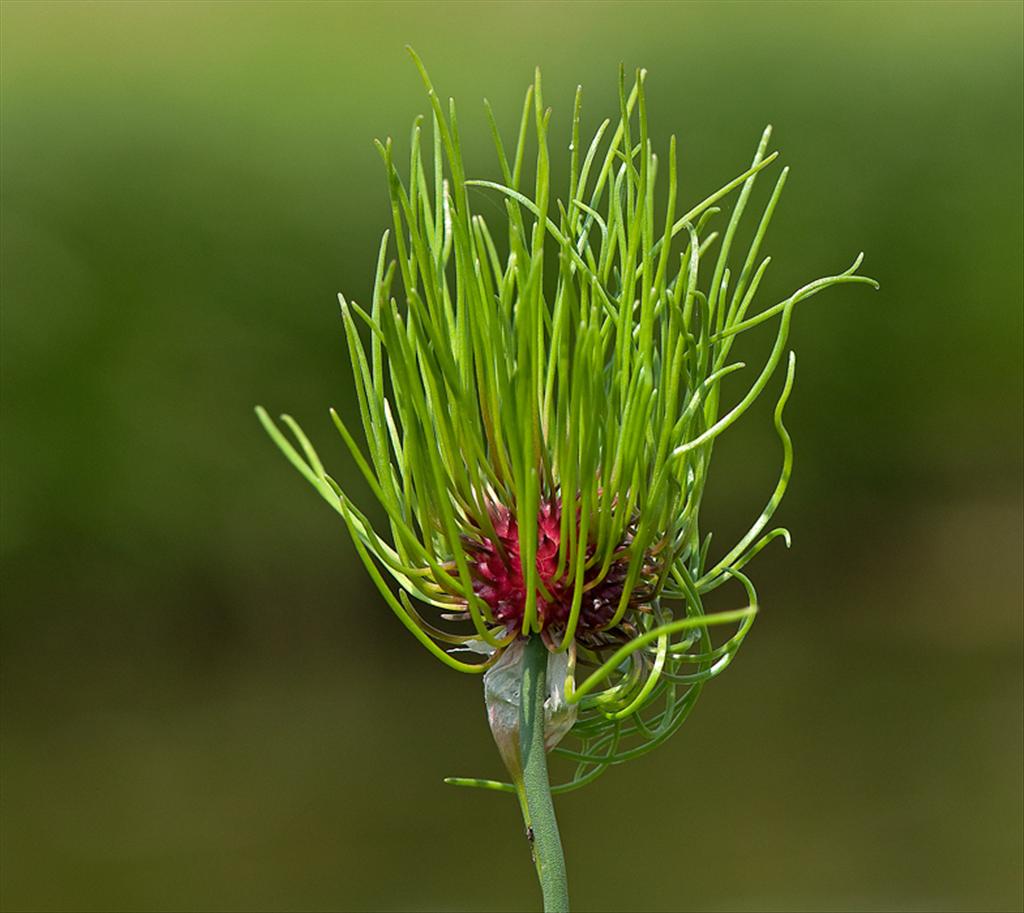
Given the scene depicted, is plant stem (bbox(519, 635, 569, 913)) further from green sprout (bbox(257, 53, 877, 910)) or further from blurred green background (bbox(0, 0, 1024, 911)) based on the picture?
blurred green background (bbox(0, 0, 1024, 911))

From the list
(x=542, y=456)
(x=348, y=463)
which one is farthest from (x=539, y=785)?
(x=348, y=463)

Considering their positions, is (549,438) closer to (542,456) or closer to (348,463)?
(542,456)

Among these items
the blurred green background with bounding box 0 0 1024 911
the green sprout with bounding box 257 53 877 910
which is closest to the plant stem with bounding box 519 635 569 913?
the green sprout with bounding box 257 53 877 910

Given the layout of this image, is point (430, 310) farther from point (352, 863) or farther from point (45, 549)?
point (45, 549)

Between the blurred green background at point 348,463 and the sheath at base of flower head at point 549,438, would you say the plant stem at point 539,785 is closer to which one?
the sheath at base of flower head at point 549,438

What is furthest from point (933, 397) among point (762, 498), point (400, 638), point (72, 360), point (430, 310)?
point (430, 310)
